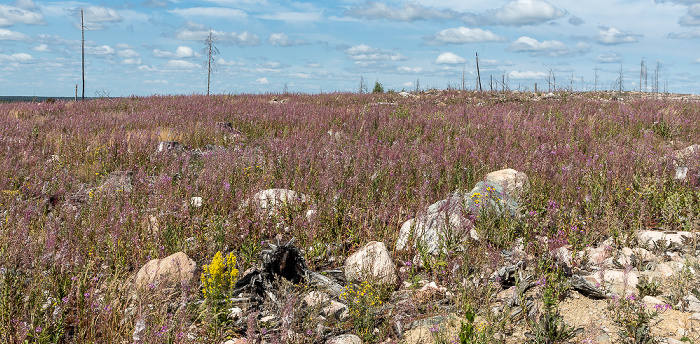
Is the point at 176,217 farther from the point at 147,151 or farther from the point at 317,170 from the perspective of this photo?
the point at 147,151

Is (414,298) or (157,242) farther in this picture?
(157,242)

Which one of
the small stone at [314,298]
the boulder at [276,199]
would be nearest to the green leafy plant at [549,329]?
the small stone at [314,298]

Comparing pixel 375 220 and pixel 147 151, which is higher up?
pixel 147 151

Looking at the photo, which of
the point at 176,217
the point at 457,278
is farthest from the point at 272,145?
the point at 457,278

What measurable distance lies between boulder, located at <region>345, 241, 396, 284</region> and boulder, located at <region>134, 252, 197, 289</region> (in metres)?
1.24

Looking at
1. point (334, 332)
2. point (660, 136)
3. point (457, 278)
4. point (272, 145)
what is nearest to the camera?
point (334, 332)

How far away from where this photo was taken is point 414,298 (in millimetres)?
3137

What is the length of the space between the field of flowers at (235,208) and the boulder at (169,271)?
0.09m

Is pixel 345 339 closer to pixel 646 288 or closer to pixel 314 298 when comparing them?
pixel 314 298

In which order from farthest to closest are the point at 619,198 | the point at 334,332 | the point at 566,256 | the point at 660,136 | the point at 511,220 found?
the point at 660,136 < the point at 619,198 < the point at 511,220 < the point at 566,256 < the point at 334,332

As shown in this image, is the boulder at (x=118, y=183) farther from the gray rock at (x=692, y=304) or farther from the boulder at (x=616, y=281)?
the gray rock at (x=692, y=304)

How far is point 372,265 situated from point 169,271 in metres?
1.48

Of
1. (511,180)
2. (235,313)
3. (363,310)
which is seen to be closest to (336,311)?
(363,310)

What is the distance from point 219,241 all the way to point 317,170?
6.91ft
